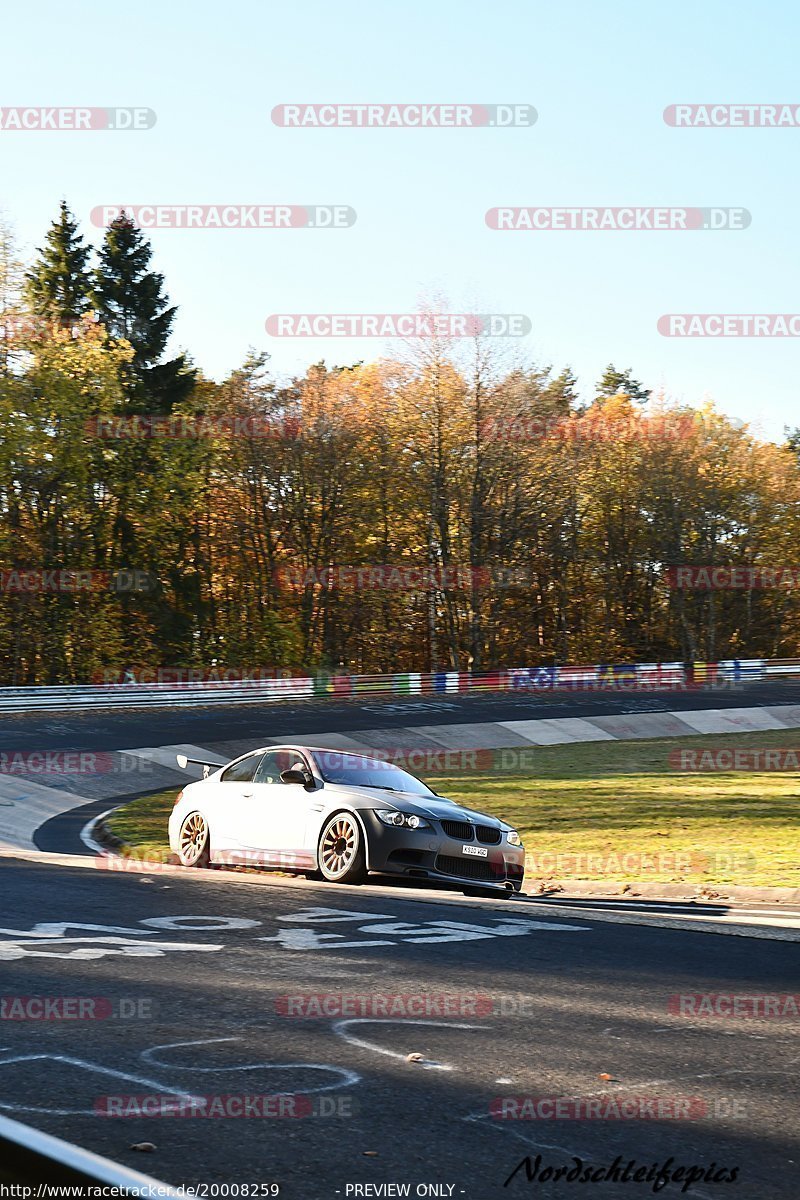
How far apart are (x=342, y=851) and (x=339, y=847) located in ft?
0.21

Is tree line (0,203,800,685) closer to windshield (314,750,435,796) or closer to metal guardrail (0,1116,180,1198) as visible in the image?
windshield (314,750,435,796)

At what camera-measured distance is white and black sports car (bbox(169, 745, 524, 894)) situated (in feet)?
39.2

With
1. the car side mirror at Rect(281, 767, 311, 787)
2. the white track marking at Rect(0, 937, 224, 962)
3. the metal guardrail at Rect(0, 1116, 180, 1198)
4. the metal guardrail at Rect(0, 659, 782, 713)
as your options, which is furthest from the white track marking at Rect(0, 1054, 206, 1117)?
the metal guardrail at Rect(0, 659, 782, 713)

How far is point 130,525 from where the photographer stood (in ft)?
172

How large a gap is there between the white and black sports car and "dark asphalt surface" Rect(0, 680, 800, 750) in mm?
14672

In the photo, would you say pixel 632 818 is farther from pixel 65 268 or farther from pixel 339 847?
pixel 65 268

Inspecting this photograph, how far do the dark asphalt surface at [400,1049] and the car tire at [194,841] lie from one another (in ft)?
13.3

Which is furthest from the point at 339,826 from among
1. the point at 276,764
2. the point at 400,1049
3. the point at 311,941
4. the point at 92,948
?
the point at 400,1049

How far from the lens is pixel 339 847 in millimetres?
12234

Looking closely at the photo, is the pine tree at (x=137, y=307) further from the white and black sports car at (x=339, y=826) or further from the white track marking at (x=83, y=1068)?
the white track marking at (x=83, y=1068)

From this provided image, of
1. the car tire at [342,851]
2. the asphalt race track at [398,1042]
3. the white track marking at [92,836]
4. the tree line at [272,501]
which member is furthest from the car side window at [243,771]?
the tree line at [272,501]

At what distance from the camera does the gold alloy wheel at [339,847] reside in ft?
39.5

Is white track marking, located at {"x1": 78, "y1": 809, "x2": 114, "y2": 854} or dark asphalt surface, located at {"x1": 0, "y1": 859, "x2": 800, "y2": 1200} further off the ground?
dark asphalt surface, located at {"x1": 0, "y1": 859, "x2": 800, "y2": 1200}

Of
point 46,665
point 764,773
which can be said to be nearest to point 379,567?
point 46,665
